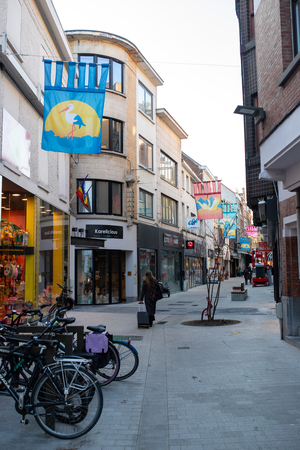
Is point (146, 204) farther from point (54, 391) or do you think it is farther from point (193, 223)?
point (54, 391)

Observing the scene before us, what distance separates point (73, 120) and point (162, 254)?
61.5 feet

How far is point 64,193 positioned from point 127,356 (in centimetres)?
1263

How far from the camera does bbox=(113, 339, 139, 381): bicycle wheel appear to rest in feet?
21.4

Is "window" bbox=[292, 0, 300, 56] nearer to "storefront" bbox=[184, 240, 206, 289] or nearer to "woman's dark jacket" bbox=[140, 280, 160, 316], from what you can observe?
"woman's dark jacket" bbox=[140, 280, 160, 316]

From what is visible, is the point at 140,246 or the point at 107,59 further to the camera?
the point at 140,246

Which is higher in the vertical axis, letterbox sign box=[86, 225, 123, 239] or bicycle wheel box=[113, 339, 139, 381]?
letterbox sign box=[86, 225, 123, 239]

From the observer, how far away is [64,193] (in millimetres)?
18234

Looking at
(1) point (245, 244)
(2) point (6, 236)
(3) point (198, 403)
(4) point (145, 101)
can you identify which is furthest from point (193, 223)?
(1) point (245, 244)

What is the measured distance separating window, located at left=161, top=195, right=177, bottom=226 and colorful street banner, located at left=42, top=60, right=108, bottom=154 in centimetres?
1885

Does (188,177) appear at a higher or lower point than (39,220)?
higher

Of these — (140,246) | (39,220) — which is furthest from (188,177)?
(39,220)

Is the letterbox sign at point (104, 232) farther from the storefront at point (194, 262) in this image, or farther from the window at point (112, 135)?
the storefront at point (194, 262)

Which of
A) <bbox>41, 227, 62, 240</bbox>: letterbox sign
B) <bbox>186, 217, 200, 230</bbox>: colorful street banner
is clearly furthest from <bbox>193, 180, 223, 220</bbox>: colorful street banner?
<bbox>41, 227, 62, 240</bbox>: letterbox sign

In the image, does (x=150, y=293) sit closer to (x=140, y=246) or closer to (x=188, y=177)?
(x=140, y=246)
